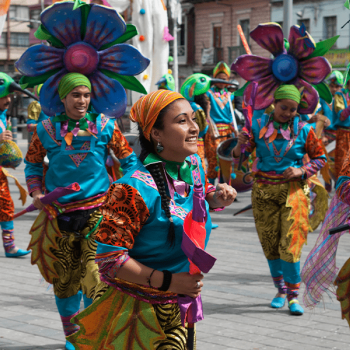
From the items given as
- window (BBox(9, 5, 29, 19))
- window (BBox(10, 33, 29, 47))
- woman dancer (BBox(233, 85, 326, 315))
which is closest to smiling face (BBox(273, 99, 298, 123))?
woman dancer (BBox(233, 85, 326, 315))

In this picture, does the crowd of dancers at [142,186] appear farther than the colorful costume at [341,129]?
No

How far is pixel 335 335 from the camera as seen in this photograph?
16.4 ft

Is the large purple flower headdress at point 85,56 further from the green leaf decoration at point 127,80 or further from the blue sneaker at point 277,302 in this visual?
the blue sneaker at point 277,302

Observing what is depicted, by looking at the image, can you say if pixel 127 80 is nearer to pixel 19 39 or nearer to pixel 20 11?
pixel 19 39

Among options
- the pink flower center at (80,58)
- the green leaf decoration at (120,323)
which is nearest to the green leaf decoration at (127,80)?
the pink flower center at (80,58)

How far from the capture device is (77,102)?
4812mm

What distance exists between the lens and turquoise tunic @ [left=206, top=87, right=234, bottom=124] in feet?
38.9

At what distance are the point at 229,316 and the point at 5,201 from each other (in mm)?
3578

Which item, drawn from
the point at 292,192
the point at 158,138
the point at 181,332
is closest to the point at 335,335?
the point at 292,192

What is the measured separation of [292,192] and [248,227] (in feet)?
14.2

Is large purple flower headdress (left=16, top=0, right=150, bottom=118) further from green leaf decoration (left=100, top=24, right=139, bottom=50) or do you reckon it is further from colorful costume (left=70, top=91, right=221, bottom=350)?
colorful costume (left=70, top=91, right=221, bottom=350)

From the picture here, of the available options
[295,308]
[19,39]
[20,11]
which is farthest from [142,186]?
[20,11]

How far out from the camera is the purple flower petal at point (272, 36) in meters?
6.22

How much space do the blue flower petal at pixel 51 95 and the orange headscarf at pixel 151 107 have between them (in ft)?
6.99
